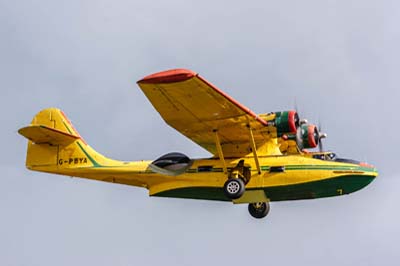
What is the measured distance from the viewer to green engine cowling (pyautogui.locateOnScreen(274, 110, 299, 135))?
2231 cm

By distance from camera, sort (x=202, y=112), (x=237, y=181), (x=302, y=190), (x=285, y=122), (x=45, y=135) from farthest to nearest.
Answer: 1. (x=45, y=135)
2. (x=302, y=190)
3. (x=237, y=181)
4. (x=285, y=122)
5. (x=202, y=112)

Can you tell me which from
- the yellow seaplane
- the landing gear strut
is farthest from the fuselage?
the landing gear strut

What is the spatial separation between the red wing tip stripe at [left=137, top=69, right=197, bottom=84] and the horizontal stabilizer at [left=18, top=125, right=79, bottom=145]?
21.1ft

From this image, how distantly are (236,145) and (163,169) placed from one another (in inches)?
92.6

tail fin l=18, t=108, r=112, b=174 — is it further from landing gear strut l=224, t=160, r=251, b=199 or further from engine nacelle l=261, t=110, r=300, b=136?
engine nacelle l=261, t=110, r=300, b=136

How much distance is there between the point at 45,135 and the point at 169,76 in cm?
741

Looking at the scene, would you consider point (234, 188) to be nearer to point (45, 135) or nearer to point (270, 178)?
point (270, 178)

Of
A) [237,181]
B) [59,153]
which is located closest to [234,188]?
[237,181]

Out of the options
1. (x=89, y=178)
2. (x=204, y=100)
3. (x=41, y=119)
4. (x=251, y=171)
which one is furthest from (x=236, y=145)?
(x=41, y=119)

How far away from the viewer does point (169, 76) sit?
62.8 feet

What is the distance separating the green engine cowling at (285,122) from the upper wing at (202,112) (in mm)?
406

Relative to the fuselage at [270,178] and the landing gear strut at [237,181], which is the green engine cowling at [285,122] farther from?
the landing gear strut at [237,181]

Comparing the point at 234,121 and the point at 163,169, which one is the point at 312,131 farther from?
the point at 163,169

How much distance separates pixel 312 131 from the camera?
79.1ft
